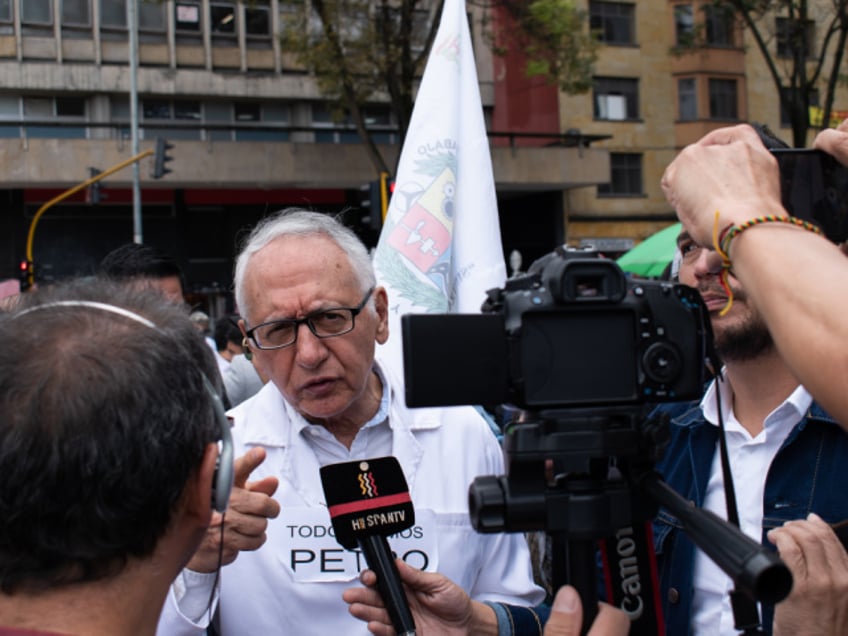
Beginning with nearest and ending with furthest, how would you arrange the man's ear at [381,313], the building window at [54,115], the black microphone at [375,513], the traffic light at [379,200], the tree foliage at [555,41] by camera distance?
the black microphone at [375,513] → the man's ear at [381,313] → the traffic light at [379,200] → the tree foliage at [555,41] → the building window at [54,115]

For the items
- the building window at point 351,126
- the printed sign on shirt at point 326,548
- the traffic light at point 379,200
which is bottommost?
the printed sign on shirt at point 326,548

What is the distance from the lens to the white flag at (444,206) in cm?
355

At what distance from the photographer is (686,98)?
92.3 feet

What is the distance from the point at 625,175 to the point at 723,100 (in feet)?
13.1

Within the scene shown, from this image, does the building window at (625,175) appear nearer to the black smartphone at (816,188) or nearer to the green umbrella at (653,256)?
the green umbrella at (653,256)

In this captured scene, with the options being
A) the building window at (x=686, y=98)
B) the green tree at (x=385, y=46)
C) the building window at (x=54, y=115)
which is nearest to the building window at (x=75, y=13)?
the building window at (x=54, y=115)

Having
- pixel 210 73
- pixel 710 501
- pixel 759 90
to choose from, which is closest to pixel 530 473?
pixel 710 501

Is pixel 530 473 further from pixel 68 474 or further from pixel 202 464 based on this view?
pixel 68 474

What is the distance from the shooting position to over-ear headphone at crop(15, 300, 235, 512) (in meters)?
1.36

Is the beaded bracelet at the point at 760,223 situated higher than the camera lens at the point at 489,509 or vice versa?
the beaded bracelet at the point at 760,223

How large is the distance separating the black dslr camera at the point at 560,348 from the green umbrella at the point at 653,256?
9877mm

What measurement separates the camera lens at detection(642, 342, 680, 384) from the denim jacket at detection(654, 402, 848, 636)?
68 centimetres

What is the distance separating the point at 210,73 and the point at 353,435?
22630 mm

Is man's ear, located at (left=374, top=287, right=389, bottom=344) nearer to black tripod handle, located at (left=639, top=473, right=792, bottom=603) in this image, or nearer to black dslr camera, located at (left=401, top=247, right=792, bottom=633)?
black dslr camera, located at (left=401, top=247, right=792, bottom=633)
